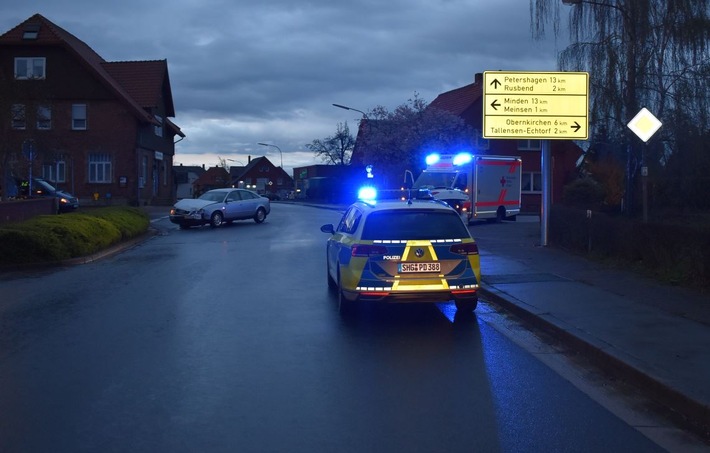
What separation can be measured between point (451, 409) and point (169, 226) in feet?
82.7

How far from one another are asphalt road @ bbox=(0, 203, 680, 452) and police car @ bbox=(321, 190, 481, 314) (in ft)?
1.51

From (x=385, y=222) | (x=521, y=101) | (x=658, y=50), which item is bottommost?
(x=385, y=222)

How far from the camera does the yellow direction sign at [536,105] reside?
18.1 m

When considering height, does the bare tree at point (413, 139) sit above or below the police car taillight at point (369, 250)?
above

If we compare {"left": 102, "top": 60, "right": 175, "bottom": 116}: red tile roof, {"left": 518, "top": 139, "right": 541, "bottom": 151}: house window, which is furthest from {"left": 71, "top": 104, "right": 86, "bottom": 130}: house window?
{"left": 518, "top": 139, "right": 541, "bottom": 151}: house window

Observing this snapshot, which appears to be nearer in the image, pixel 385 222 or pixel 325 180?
pixel 385 222

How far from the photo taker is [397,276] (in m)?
9.24

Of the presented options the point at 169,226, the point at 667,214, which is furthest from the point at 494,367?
the point at 169,226

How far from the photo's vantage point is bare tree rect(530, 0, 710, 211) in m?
23.8

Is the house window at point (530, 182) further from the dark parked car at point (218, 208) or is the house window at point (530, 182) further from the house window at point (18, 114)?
the house window at point (18, 114)

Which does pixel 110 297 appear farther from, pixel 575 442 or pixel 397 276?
pixel 575 442

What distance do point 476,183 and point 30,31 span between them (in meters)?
29.4

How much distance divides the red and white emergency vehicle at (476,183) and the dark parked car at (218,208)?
22.0 ft

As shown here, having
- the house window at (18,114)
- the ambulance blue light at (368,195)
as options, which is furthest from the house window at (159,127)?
the ambulance blue light at (368,195)
